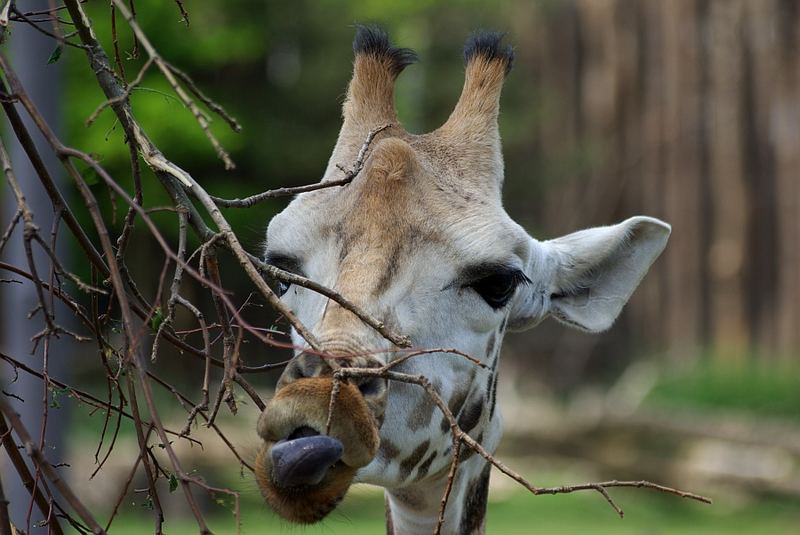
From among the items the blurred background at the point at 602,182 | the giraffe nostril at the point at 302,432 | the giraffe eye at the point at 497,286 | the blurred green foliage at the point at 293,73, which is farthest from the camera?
the blurred green foliage at the point at 293,73

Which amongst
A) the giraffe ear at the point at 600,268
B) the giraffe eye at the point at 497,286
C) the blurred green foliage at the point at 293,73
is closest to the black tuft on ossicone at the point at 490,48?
the giraffe ear at the point at 600,268

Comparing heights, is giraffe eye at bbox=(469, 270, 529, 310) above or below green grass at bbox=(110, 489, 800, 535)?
above

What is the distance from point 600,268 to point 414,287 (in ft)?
3.64

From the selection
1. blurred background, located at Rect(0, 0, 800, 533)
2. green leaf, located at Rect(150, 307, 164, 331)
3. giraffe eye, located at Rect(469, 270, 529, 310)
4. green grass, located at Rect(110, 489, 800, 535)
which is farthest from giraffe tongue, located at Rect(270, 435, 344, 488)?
blurred background, located at Rect(0, 0, 800, 533)

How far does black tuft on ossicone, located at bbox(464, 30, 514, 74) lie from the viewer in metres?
3.87

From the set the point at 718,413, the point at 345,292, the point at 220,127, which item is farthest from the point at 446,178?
the point at 718,413

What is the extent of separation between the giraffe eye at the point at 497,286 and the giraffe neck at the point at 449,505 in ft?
1.70

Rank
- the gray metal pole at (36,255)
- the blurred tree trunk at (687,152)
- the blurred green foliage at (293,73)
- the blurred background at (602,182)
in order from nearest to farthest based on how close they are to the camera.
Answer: the gray metal pole at (36,255) → the blurred background at (602,182) → the blurred green foliage at (293,73) → the blurred tree trunk at (687,152)

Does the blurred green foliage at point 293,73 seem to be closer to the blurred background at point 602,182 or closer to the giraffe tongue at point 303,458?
the blurred background at point 602,182

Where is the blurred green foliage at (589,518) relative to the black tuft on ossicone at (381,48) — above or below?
below

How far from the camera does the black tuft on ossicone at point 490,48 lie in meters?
3.87

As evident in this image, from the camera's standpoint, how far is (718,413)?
13625 mm

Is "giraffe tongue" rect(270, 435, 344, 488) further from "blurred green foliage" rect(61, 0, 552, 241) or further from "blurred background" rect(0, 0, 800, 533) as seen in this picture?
"blurred green foliage" rect(61, 0, 552, 241)

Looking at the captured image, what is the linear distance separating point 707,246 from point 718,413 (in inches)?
156
